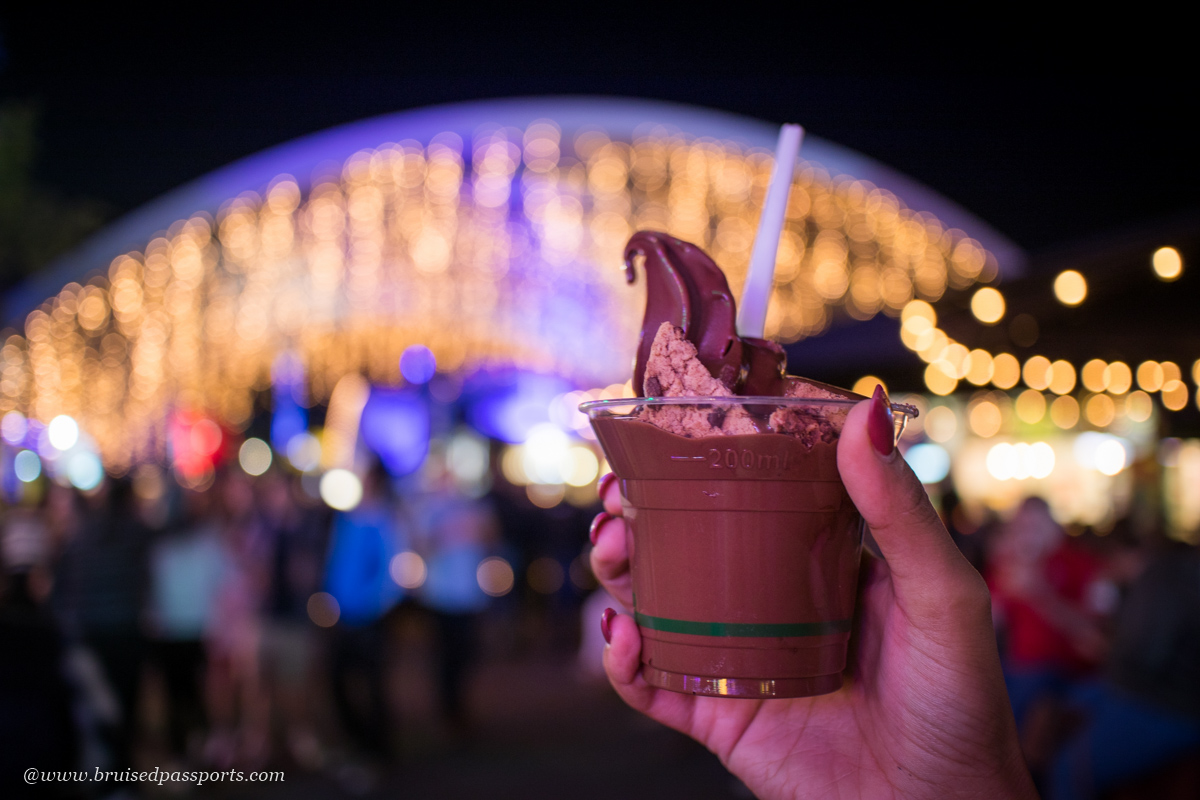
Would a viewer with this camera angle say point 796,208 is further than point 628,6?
Yes

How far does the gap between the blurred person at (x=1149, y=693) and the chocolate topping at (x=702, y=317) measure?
2661 millimetres

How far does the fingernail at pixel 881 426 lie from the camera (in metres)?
1.05

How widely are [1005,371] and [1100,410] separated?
4131mm

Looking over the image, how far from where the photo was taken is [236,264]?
1441 centimetres

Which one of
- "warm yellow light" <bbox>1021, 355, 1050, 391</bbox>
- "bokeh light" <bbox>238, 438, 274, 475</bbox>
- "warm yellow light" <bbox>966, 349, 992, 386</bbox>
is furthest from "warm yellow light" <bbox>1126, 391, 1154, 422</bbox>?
"bokeh light" <bbox>238, 438, 274, 475</bbox>

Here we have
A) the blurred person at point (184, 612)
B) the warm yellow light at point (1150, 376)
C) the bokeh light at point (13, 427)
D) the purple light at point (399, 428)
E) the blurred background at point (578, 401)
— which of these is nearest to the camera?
the blurred background at point (578, 401)

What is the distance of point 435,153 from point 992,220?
6237mm

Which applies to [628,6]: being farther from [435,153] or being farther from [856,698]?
[435,153]

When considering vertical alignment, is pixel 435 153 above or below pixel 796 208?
above

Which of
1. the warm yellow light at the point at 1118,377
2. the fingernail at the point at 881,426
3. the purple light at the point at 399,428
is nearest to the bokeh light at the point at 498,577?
the warm yellow light at the point at 1118,377

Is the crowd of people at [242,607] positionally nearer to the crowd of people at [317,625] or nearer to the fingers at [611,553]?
the crowd of people at [317,625]

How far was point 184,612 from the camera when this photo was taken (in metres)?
5.68

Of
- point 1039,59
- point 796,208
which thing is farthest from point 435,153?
point 1039,59

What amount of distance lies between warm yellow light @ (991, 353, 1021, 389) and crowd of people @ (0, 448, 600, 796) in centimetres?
416
